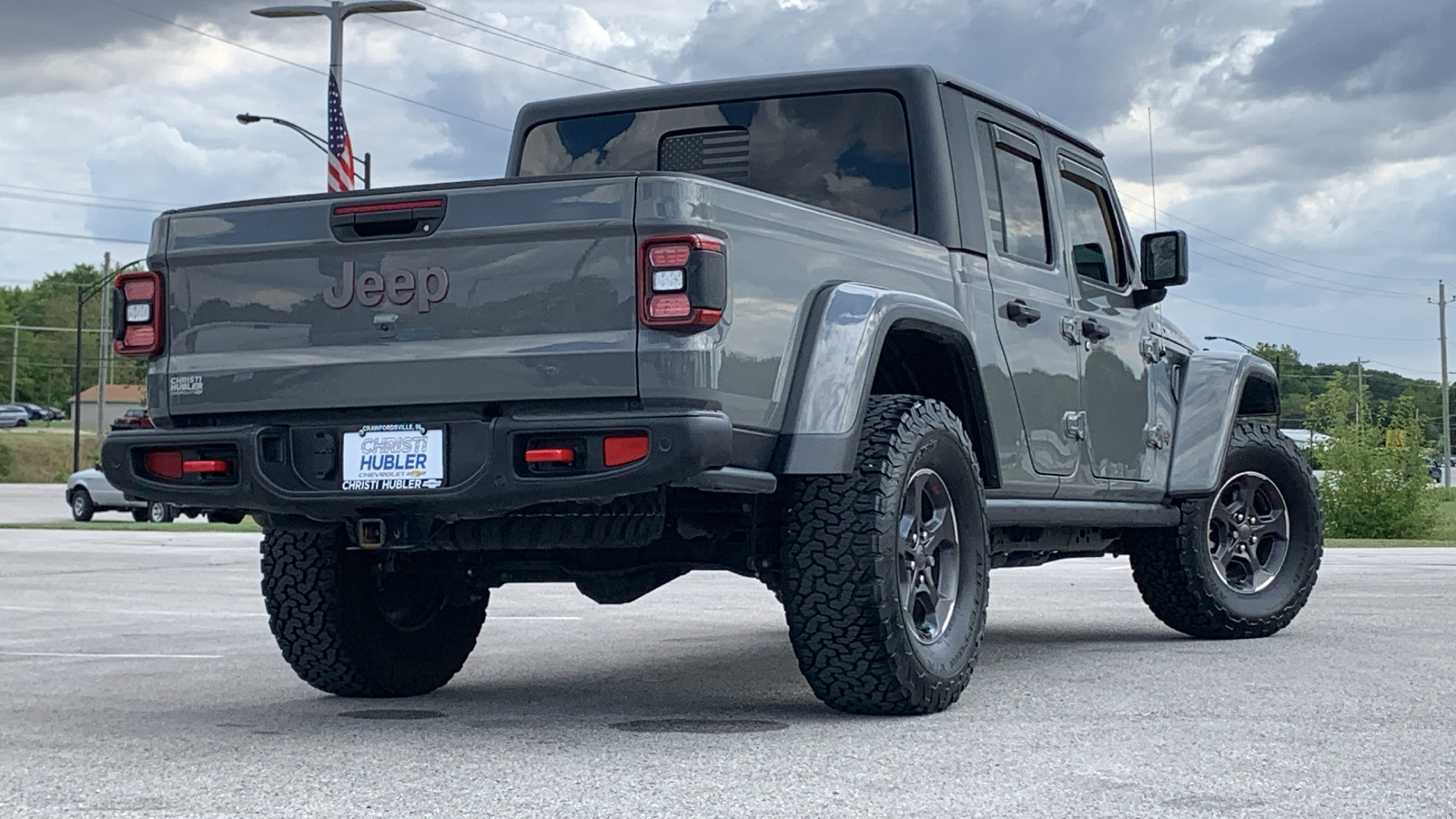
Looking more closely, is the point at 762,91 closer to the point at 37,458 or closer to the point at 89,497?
the point at 89,497

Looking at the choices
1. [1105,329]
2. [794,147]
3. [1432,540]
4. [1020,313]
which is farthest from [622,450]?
[1432,540]

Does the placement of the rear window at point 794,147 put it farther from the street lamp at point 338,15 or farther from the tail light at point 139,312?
the street lamp at point 338,15

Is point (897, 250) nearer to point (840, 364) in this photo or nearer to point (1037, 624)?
point (840, 364)

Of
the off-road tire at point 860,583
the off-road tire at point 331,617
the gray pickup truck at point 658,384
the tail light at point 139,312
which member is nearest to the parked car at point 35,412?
the off-road tire at point 331,617

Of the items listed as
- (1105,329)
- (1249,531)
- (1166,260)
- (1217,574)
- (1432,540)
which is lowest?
(1432,540)

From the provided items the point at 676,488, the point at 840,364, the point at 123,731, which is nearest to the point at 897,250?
the point at 840,364

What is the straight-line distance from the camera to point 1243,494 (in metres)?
8.91

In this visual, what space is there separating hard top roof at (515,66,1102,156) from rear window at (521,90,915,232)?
3 cm

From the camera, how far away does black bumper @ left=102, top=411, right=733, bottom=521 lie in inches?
195

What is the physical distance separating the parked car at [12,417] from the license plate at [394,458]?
10076cm

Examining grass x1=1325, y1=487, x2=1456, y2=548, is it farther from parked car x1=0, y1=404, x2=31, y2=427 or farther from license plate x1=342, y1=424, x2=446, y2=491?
parked car x1=0, y1=404, x2=31, y2=427

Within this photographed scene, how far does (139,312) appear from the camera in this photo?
575 centimetres

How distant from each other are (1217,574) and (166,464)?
196 inches

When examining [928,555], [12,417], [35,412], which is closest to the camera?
[928,555]
